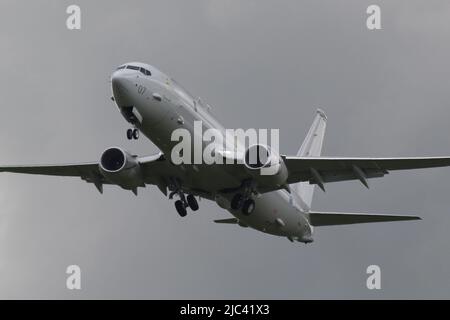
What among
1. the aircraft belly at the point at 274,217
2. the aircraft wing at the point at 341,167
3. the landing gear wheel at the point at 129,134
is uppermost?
the landing gear wheel at the point at 129,134

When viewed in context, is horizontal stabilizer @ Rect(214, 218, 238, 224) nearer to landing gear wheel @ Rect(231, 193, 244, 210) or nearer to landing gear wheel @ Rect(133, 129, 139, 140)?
landing gear wheel @ Rect(231, 193, 244, 210)

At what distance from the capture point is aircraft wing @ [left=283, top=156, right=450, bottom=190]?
49.3m

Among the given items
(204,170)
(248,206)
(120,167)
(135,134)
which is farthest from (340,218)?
(135,134)

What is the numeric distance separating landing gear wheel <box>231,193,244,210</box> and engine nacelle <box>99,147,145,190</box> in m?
4.96

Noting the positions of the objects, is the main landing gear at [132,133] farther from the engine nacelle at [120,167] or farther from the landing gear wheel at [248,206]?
the landing gear wheel at [248,206]

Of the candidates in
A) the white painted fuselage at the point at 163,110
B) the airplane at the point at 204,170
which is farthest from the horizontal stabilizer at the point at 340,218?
the white painted fuselage at the point at 163,110

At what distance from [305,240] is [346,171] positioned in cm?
854

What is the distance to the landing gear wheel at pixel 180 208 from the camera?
52.9 meters

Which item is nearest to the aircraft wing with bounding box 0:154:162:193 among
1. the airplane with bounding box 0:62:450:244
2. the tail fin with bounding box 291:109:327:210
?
the airplane with bounding box 0:62:450:244

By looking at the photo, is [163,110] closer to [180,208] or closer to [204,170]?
[204,170]

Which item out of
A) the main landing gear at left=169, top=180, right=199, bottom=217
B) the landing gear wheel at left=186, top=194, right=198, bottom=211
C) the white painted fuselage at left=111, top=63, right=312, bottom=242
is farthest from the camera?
the landing gear wheel at left=186, top=194, right=198, bottom=211

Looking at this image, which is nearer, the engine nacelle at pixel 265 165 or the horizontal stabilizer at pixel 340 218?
the engine nacelle at pixel 265 165

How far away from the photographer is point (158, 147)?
49156 mm

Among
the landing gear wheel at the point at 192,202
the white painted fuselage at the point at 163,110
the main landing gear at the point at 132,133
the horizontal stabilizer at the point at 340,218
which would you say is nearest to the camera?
the white painted fuselage at the point at 163,110
